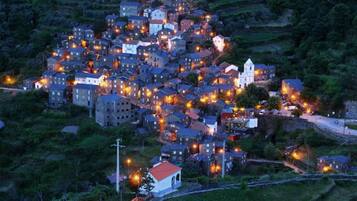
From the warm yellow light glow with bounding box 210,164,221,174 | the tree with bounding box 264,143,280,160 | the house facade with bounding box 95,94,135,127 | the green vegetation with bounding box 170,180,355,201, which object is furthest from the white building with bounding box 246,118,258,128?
the green vegetation with bounding box 170,180,355,201

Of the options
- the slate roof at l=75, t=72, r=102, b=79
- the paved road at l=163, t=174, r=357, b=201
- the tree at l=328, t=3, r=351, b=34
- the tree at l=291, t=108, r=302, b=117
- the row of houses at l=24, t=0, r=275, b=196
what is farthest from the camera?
the tree at l=328, t=3, r=351, b=34

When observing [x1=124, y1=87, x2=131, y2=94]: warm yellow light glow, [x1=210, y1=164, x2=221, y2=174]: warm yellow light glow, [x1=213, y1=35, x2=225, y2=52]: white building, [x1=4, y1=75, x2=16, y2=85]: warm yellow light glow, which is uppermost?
[x1=213, y1=35, x2=225, y2=52]: white building

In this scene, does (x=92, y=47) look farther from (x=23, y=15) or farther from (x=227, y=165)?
(x=227, y=165)

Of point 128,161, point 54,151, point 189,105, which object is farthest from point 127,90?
point 128,161

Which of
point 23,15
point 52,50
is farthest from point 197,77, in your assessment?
point 23,15

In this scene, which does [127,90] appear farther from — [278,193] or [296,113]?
[278,193]

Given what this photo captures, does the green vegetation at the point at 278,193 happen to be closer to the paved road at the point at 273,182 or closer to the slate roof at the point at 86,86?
the paved road at the point at 273,182

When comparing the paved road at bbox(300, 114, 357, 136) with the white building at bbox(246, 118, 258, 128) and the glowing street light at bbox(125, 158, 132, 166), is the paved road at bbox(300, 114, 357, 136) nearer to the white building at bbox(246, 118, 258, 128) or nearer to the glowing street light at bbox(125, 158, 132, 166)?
the white building at bbox(246, 118, 258, 128)
